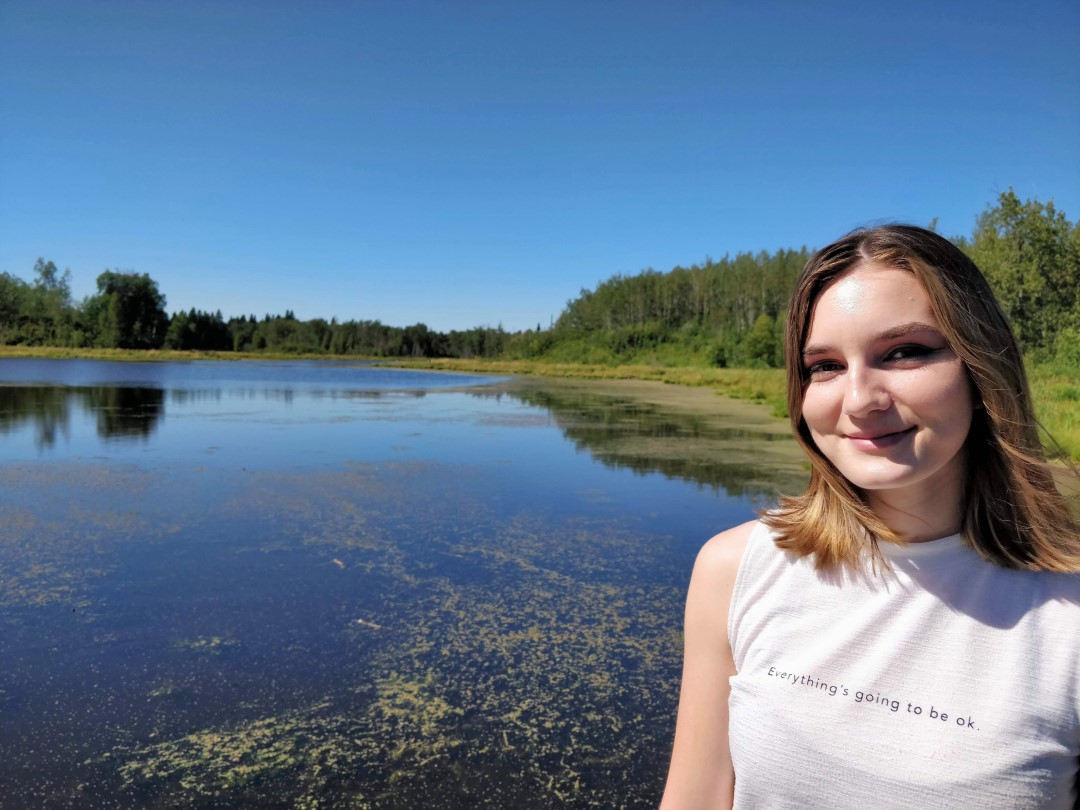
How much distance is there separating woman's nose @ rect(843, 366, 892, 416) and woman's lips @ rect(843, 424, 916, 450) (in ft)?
0.14

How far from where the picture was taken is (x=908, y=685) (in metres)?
1.00

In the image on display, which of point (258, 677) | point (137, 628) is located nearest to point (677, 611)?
point (258, 677)

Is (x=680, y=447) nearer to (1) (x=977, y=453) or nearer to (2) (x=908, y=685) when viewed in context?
(1) (x=977, y=453)

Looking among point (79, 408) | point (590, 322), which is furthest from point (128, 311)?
point (79, 408)

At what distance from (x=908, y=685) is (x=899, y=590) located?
0.13m

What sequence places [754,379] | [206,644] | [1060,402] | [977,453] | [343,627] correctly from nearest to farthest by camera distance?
1. [977,453]
2. [206,644]
3. [343,627]
4. [1060,402]
5. [754,379]

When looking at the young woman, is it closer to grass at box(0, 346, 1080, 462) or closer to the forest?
grass at box(0, 346, 1080, 462)

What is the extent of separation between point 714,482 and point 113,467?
23.3ft

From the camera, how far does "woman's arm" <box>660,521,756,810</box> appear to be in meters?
1.17

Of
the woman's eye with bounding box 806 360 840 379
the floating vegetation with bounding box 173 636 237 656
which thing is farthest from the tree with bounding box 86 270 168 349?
the woman's eye with bounding box 806 360 840 379

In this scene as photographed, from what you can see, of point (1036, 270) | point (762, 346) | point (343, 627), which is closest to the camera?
point (343, 627)

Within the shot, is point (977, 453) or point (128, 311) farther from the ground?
point (128, 311)

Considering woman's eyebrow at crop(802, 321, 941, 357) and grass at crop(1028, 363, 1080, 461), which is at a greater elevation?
woman's eyebrow at crop(802, 321, 941, 357)

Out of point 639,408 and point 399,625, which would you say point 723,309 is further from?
point 399,625
